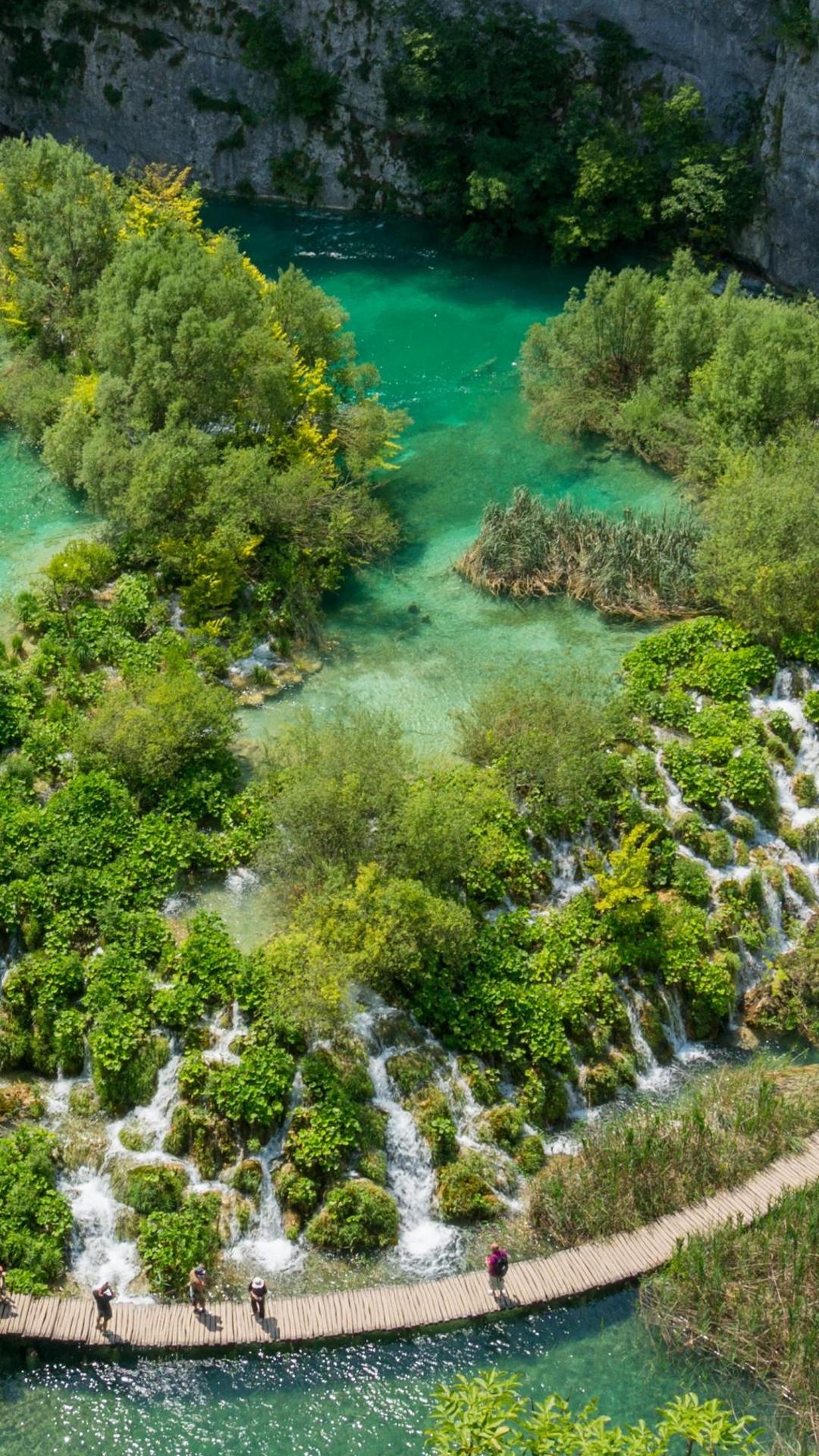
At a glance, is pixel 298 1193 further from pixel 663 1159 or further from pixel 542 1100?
pixel 663 1159

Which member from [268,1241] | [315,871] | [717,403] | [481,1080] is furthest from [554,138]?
[268,1241]

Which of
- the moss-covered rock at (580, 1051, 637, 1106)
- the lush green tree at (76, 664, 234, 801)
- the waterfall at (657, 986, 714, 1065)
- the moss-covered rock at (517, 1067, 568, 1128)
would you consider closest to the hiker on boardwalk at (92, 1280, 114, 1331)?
the moss-covered rock at (517, 1067, 568, 1128)

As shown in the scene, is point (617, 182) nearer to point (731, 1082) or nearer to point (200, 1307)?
point (731, 1082)

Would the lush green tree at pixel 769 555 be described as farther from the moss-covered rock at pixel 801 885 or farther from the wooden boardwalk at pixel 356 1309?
the wooden boardwalk at pixel 356 1309

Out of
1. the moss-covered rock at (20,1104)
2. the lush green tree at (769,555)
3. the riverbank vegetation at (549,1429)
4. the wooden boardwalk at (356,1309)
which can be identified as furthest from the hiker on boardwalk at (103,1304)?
the lush green tree at (769,555)

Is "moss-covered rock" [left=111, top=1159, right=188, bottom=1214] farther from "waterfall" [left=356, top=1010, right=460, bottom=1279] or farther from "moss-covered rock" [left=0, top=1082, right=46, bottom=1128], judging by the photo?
"waterfall" [left=356, top=1010, right=460, bottom=1279]

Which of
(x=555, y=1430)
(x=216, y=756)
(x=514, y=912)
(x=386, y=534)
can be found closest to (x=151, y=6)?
(x=386, y=534)
